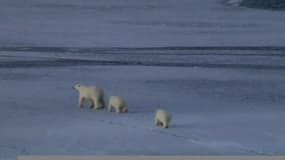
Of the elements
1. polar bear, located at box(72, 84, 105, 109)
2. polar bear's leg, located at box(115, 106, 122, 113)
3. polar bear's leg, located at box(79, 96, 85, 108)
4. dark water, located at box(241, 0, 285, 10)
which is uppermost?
dark water, located at box(241, 0, 285, 10)

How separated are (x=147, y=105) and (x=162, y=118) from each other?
78 mm

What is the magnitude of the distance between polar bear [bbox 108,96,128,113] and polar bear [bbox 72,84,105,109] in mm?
33

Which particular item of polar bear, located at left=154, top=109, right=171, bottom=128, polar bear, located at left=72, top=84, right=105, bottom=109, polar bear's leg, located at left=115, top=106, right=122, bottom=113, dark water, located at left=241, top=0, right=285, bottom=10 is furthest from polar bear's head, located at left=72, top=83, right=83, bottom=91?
dark water, located at left=241, top=0, right=285, bottom=10

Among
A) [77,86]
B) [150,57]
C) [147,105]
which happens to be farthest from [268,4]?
[77,86]

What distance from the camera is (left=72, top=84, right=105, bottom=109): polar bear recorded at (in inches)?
107

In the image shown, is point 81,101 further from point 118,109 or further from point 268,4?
point 268,4

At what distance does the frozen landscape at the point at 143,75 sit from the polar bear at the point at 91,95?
20 mm

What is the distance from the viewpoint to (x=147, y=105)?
8.87 feet

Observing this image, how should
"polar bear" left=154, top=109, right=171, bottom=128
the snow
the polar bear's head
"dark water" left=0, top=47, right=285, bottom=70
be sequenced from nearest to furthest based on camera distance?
the snow < "polar bear" left=154, top=109, right=171, bottom=128 < the polar bear's head < "dark water" left=0, top=47, right=285, bottom=70

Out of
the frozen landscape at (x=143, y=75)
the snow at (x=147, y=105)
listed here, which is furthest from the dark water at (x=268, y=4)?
the snow at (x=147, y=105)

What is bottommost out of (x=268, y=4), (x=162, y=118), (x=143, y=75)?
(x=162, y=118)

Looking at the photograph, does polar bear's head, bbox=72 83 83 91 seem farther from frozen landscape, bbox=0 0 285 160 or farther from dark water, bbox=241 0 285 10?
dark water, bbox=241 0 285 10

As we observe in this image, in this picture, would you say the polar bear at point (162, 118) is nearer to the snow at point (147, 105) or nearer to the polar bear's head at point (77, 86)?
the snow at point (147, 105)

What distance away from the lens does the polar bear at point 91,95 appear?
2.72 m
